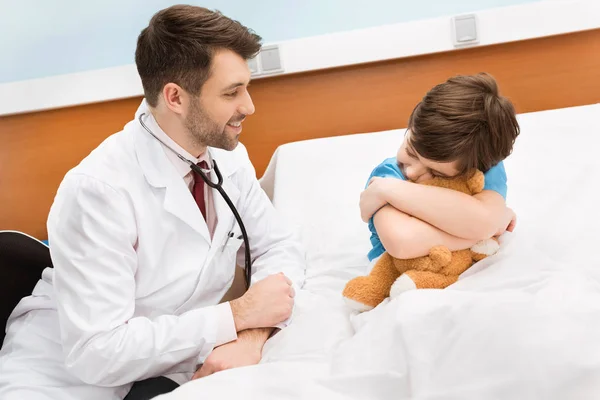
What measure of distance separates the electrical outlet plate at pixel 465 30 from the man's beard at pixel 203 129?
1034mm

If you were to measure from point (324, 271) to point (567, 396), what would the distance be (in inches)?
28.3

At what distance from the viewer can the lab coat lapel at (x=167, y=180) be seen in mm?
1198

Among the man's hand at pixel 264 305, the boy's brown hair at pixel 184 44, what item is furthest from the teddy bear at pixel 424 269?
the boy's brown hair at pixel 184 44

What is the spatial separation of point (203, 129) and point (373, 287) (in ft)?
1.63

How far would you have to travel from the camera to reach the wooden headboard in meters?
2.00

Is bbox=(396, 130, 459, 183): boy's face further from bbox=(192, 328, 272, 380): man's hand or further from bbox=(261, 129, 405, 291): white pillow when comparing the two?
bbox=(192, 328, 272, 380): man's hand

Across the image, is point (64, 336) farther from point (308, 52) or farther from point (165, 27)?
point (308, 52)

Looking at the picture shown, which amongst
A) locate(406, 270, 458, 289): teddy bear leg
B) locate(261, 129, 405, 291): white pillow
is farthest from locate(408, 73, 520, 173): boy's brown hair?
locate(261, 129, 405, 291): white pillow

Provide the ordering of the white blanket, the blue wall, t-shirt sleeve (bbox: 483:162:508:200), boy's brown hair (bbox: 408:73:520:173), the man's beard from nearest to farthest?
the white blanket
boy's brown hair (bbox: 408:73:520:173)
t-shirt sleeve (bbox: 483:162:508:200)
the man's beard
the blue wall

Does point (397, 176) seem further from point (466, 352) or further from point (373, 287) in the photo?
point (466, 352)

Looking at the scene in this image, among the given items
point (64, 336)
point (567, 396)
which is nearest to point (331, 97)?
point (64, 336)

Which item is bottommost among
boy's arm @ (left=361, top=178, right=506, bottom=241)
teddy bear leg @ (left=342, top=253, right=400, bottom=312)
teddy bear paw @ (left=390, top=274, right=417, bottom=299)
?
teddy bear leg @ (left=342, top=253, right=400, bottom=312)

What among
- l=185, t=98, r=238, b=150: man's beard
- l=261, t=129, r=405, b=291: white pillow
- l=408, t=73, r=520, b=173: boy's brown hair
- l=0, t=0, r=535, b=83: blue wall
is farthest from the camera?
l=0, t=0, r=535, b=83: blue wall

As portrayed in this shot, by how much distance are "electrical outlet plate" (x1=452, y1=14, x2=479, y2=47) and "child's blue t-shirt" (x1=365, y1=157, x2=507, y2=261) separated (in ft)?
2.99
